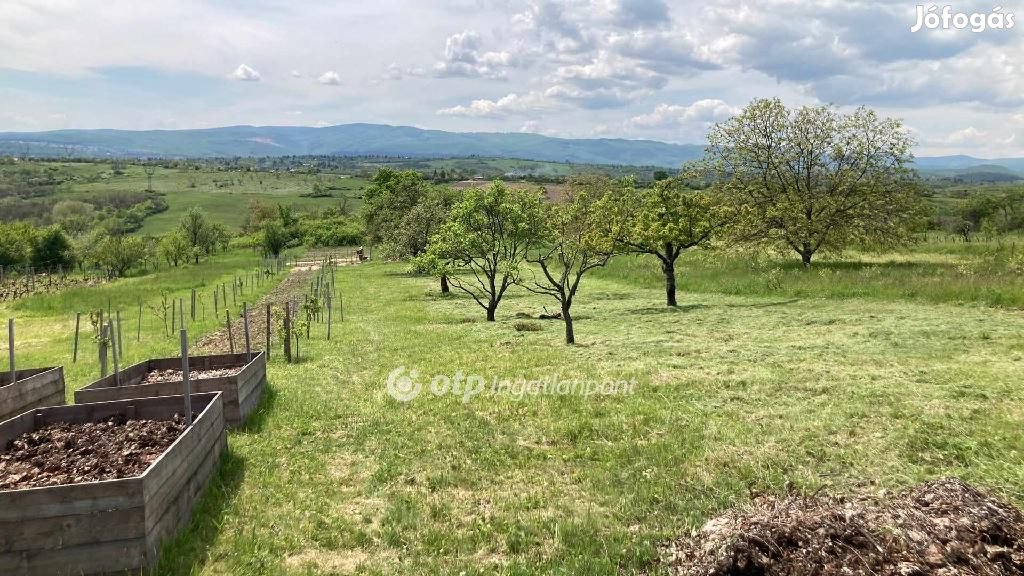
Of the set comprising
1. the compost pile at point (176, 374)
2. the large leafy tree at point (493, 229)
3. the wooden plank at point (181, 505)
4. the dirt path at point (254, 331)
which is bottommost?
the dirt path at point (254, 331)

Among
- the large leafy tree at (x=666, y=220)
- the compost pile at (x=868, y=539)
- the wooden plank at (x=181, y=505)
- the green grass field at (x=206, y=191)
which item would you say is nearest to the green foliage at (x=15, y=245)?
the green grass field at (x=206, y=191)

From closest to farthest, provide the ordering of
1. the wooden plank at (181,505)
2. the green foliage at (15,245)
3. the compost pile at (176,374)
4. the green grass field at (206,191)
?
the wooden plank at (181,505), the compost pile at (176,374), the green foliage at (15,245), the green grass field at (206,191)

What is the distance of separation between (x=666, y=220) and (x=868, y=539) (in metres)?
22.2

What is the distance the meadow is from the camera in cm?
637

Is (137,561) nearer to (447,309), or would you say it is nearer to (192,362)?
(192,362)

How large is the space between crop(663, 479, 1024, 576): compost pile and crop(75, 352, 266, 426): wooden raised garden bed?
7.67 metres

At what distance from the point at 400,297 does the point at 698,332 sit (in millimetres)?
21060

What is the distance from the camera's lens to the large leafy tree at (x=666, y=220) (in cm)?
2531

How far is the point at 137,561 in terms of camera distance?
220 inches

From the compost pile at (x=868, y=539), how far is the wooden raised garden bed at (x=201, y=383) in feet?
25.2

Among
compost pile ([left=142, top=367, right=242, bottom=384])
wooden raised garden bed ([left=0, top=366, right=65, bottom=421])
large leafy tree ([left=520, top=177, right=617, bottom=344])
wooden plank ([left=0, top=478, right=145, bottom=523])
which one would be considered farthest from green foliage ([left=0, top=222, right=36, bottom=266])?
wooden plank ([left=0, top=478, right=145, bottom=523])

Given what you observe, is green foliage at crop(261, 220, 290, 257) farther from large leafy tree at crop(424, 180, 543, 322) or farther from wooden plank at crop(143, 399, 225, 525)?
wooden plank at crop(143, 399, 225, 525)

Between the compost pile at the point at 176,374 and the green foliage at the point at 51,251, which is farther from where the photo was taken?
the green foliage at the point at 51,251

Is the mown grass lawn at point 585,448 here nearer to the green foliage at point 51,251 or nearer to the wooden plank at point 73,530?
the wooden plank at point 73,530
